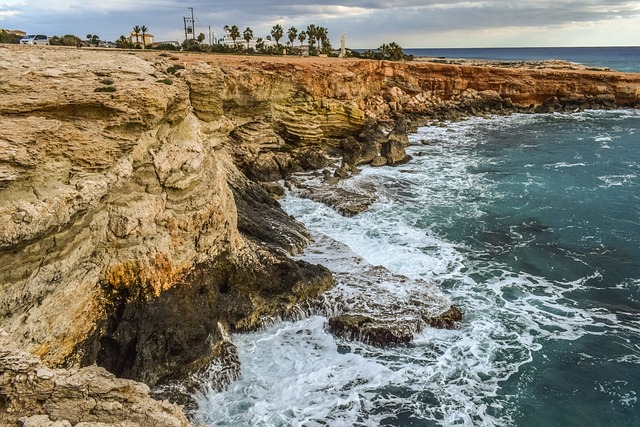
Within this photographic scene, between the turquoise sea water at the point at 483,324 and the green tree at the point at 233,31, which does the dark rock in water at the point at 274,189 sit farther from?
the green tree at the point at 233,31

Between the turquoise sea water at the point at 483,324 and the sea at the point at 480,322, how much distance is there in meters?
0.05

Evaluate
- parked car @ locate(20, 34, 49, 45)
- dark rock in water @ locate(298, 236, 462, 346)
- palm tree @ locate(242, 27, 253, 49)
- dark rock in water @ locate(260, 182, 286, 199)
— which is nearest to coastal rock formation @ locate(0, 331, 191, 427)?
dark rock in water @ locate(298, 236, 462, 346)

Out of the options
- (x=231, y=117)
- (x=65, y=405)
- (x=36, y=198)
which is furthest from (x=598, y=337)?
(x=231, y=117)

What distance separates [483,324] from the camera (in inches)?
665

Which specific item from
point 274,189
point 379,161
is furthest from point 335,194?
point 379,161

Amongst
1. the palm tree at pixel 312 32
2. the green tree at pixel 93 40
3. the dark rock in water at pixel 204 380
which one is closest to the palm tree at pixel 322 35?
the palm tree at pixel 312 32

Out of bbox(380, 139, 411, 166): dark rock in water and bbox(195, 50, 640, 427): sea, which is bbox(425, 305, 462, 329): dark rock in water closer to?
bbox(195, 50, 640, 427): sea

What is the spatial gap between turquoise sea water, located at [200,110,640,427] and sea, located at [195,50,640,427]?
5 cm

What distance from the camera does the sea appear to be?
43.4ft

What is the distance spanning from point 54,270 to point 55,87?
4.73m

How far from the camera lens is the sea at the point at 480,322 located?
13.2 metres

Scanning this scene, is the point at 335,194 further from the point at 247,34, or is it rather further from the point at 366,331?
the point at 247,34

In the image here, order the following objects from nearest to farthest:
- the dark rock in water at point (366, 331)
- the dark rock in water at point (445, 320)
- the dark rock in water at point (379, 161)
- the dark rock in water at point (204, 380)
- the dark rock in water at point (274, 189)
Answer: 1. the dark rock in water at point (204, 380)
2. the dark rock in water at point (366, 331)
3. the dark rock in water at point (445, 320)
4. the dark rock in water at point (274, 189)
5. the dark rock in water at point (379, 161)

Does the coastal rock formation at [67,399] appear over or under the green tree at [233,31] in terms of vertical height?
under
